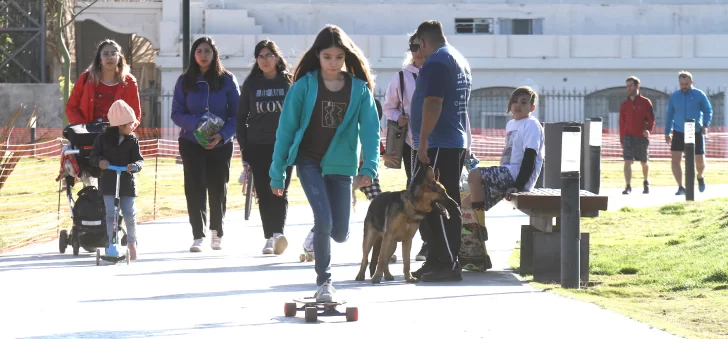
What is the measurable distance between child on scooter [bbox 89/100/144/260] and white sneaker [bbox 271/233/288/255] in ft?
4.19

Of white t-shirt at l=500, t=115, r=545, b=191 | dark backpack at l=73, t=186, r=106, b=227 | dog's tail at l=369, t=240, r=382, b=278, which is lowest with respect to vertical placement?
dog's tail at l=369, t=240, r=382, b=278

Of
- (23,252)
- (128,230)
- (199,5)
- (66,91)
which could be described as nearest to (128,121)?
(128,230)

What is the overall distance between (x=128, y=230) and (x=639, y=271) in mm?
4440

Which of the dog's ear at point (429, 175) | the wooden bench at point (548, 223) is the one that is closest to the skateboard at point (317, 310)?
the dog's ear at point (429, 175)

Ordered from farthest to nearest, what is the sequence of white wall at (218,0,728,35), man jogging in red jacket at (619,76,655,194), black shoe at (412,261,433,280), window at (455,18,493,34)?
window at (455,18,493,34) → white wall at (218,0,728,35) → man jogging in red jacket at (619,76,655,194) → black shoe at (412,261,433,280)

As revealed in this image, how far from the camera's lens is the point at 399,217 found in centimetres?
1061

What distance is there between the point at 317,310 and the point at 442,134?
106 inches

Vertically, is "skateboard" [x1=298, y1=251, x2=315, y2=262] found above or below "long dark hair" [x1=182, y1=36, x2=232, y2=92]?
below

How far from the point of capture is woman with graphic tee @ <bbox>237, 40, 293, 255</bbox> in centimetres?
1285

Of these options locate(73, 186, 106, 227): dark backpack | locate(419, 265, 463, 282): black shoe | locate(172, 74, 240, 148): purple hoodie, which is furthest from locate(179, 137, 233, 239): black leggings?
locate(419, 265, 463, 282): black shoe

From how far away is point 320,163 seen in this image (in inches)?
354

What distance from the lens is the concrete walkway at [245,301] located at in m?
8.12

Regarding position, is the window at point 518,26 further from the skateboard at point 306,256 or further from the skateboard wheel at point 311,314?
the skateboard wheel at point 311,314

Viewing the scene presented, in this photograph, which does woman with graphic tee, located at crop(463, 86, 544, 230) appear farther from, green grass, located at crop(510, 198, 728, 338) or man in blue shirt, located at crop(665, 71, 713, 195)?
man in blue shirt, located at crop(665, 71, 713, 195)
